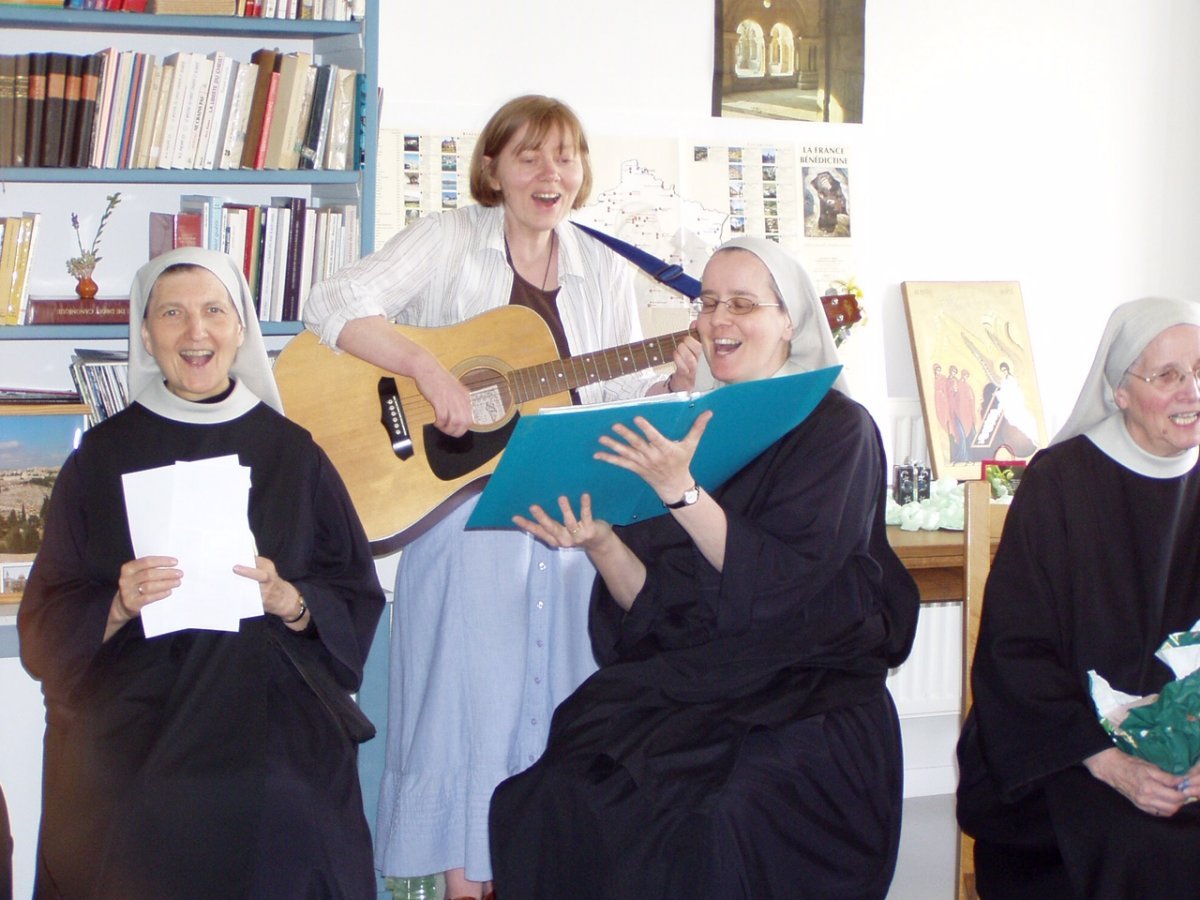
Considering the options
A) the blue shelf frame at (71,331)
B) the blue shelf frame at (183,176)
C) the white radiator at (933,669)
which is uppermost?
the blue shelf frame at (183,176)

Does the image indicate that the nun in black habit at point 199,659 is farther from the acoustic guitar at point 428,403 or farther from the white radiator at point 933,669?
the white radiator at point 933,669

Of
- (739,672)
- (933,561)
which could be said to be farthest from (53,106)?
(933,561)

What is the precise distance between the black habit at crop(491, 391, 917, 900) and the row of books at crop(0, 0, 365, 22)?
1.69m

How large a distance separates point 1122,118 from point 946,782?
2.46 metres

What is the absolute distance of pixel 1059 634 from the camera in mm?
2445

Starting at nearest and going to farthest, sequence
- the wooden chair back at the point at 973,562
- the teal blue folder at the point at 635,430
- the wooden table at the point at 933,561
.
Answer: the teal blue folder at the point at 635,430
the wooden chair back at the point at 973,562
the wooden table at the point at 933,561

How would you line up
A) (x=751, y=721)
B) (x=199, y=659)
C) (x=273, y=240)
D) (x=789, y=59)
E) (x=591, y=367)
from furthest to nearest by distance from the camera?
(x=789, y=59), (x=273, y=240), (x=591, y=367), (x=199, y=659), (x=751, y=721)

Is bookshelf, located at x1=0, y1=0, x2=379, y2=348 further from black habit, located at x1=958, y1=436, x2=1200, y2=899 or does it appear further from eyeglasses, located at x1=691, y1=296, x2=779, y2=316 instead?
black habit, located at x1=958, y1=436, x2=1200, y2=899

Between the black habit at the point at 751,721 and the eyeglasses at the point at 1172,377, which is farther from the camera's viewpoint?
the eyeglasses at the point at 1172,377

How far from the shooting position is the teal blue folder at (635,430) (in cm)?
204

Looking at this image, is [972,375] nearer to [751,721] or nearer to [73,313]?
[751,721]

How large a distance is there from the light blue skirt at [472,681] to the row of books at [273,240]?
0.81 m

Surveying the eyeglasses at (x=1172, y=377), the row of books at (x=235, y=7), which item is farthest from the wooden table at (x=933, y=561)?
the row of books at (x=235, y=7)

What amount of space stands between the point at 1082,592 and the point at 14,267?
263 cm
